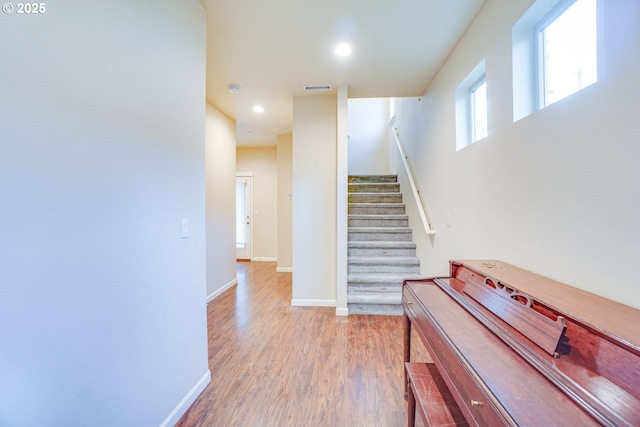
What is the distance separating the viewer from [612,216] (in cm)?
105

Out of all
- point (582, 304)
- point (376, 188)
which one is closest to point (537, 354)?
point (582, 304)

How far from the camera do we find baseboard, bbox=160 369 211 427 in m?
1.53

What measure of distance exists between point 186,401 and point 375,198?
12.6 ft

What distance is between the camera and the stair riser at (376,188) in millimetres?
4864

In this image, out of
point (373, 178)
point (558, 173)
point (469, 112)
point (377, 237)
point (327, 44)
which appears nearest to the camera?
point (558, 173)

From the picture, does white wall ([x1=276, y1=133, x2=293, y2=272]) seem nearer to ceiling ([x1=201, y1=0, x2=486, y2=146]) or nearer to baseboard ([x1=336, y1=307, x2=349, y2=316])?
ceiling ([x1=201, y1=0, x2=486, y2=146])

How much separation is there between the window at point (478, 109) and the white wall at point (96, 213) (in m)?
2.40

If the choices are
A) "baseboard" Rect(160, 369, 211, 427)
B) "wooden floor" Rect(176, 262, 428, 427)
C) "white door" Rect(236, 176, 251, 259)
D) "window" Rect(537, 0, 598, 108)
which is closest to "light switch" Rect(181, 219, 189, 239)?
"baseboard" Rect(160, 369, 211, 427)

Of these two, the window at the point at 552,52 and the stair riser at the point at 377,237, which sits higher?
the window at the point at 552,52

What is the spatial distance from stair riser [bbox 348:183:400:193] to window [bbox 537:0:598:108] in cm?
328

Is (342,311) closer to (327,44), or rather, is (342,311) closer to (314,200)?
(314,200)

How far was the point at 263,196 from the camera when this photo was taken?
648 cm

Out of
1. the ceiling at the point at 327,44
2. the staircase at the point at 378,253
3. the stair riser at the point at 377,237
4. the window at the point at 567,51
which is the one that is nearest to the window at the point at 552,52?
the window at the point at 567,51

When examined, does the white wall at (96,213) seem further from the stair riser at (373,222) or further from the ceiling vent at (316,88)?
the stair riser at (373,222)
